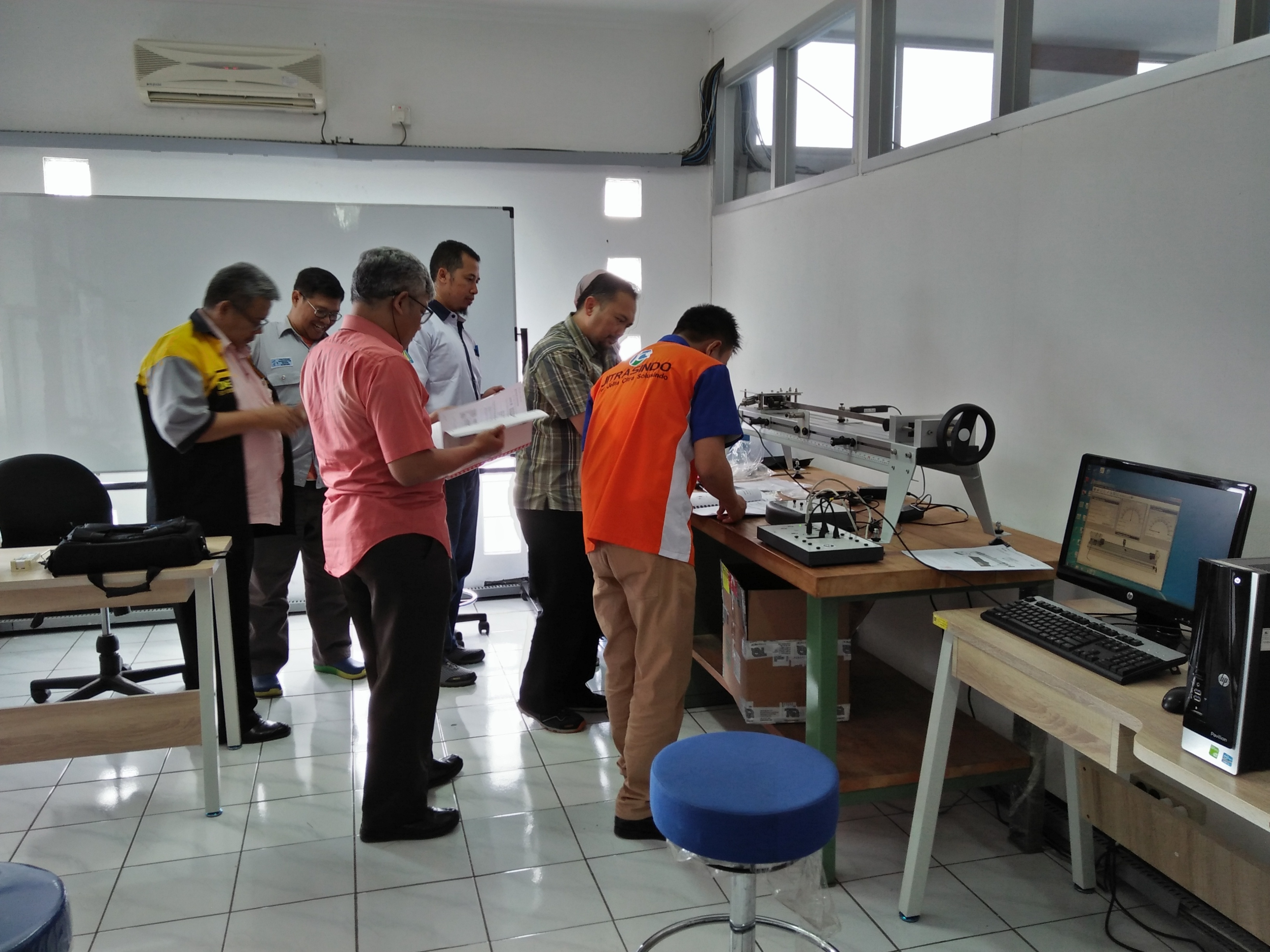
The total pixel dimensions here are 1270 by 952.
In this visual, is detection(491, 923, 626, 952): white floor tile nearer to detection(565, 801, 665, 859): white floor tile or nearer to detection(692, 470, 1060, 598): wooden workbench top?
detection(565, 801, 665, 859): white floor tile

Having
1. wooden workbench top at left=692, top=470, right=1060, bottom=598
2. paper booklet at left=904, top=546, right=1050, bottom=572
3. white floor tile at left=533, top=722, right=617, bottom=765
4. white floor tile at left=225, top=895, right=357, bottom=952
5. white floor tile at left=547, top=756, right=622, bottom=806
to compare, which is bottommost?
white floor tile at left=533, top=722, right=617, bottom=765

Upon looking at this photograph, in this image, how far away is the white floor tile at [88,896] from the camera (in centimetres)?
205

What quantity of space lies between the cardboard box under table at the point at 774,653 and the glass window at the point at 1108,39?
1.64m

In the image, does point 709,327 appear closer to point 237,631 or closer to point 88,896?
point 237,631

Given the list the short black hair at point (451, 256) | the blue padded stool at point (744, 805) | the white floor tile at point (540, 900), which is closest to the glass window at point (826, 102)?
the short black hair at point (451, 256)

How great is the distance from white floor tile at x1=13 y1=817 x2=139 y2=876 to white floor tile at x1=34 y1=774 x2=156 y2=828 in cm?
4

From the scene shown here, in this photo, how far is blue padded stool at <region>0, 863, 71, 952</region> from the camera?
1.08 m

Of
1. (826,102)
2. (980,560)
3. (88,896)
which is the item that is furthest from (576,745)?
(826,102)

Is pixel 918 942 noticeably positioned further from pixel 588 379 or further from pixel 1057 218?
pixel 1057 218

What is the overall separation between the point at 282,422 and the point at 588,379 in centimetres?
100

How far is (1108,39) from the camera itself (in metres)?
2.39

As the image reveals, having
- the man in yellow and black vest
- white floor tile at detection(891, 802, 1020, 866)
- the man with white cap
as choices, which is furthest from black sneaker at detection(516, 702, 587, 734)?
white floor tile at detection(891, 802, 1020, 866)

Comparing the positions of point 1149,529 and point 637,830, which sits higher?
point 1149,529

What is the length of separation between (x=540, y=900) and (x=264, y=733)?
4.54 feet
